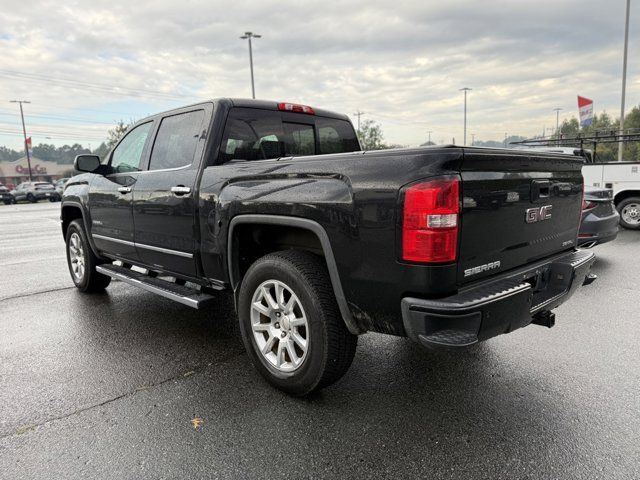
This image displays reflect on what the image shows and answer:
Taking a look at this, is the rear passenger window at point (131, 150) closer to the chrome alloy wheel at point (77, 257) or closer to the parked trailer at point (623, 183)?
the chrome alloy wheel at point (77, 257)

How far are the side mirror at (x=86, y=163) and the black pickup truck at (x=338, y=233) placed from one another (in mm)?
638

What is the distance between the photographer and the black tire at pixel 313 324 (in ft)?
9.12

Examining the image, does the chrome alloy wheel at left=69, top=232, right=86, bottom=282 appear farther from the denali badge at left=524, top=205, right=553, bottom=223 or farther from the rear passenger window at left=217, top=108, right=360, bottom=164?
the denali badge at left=524, top=205, right=553, bottom=223

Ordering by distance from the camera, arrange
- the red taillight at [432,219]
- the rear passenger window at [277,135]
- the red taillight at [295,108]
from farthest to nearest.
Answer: the red taillight at [295,108]
the rear passenger window at [277,135]
the red taillight at [432,219]

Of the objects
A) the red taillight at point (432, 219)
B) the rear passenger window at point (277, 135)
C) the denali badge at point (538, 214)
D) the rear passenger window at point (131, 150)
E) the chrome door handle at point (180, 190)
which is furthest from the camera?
the rear passenger window at point (131, 150)

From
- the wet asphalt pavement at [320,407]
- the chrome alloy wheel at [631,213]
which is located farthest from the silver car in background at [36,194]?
the chrome alloy wheel at [631,213]

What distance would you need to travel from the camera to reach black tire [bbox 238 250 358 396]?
→ 278cm

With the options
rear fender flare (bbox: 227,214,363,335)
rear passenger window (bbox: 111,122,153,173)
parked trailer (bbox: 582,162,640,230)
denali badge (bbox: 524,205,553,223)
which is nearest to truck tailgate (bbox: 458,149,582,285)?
denali badge (bbox: 524,205,553,223)

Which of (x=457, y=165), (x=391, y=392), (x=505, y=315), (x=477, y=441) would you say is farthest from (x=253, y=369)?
(x=457, y=165)

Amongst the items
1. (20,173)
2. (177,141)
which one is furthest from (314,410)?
(20,173)

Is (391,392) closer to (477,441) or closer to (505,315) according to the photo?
(477,441)

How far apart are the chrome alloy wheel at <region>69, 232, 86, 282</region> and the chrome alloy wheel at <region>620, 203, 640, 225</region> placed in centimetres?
1063

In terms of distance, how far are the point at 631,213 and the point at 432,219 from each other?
33.3ft

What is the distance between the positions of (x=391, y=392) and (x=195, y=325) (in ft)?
7.28
